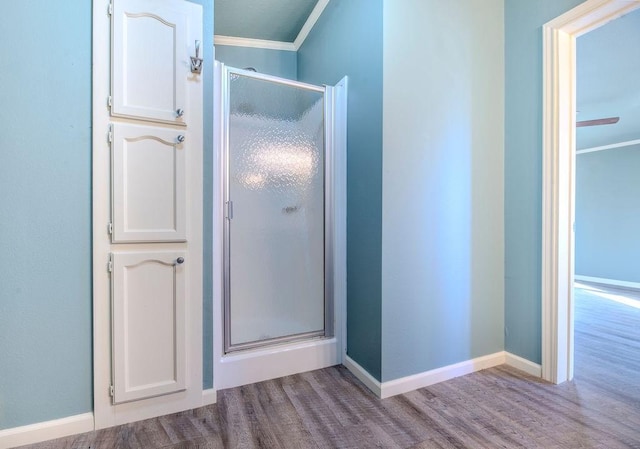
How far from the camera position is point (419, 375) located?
1.83 m

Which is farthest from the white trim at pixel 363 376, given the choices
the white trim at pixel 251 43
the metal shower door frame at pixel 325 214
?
the white trim at pixel 251 43

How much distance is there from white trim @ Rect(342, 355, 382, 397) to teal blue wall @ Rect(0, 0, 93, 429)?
138cm

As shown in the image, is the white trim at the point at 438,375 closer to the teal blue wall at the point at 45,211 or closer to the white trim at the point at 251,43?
the teal blue wall at the point at 45,211

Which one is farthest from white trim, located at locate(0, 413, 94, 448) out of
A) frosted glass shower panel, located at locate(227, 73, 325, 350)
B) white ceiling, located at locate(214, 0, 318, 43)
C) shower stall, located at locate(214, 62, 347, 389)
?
white ceiling, located at locate(214, 0, 318, 43)

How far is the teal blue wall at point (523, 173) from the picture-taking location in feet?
6.31

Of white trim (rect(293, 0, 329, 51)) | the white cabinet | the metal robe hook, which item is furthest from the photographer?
white trim (rect(293, 0, 329, 51))

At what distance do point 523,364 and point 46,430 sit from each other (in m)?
2.56

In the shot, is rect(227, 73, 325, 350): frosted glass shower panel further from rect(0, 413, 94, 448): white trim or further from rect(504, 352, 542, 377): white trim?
rect(504, 352, 542, 377): white trim

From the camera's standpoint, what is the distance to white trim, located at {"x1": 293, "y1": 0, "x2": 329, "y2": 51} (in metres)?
2.42

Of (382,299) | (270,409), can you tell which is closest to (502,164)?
(382,299)

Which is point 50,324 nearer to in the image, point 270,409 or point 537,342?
point 270,409

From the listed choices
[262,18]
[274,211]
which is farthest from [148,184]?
[262,18]

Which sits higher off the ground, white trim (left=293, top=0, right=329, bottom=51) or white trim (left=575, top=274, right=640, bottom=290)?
white trim (left=293, top=0, right=329, bottom=51)

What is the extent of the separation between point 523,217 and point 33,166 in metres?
2.62
